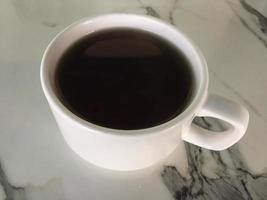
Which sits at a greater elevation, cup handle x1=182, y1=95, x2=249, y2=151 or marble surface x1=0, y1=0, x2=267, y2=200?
cup handle x1=182, y1=95, x2=249, y2=151

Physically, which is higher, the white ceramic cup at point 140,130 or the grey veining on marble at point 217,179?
the white ceramic cup at point 140,130

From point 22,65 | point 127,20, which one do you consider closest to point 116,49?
point 127,20

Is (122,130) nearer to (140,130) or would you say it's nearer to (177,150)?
(140,130)

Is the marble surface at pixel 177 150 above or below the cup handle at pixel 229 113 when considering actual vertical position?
below

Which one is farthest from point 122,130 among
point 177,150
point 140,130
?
point 177,150
